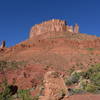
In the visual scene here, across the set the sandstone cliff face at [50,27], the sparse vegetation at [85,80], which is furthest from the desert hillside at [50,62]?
the sandstone cliff face at [50,27]

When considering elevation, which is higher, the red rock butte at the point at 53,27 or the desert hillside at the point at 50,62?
the red rock butte at the point at 53,27

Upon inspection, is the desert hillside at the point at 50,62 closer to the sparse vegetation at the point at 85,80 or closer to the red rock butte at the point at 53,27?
the sparse vegetation at the point at 85,80

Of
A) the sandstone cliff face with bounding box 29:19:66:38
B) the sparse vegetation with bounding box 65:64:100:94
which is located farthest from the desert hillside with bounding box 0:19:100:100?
the sandstone cliff face with bounding box 29:19:66:38

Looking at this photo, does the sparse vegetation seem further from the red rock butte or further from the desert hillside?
the red rock butte

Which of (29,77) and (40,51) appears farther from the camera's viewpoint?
(40,51)

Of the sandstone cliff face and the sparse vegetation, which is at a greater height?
the sandstone cliff face

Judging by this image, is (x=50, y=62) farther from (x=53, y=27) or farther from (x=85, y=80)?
(x=53, y=27)

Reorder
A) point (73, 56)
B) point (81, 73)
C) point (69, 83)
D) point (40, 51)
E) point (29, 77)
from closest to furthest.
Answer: point (69, 83)
point (81, 73)
point (29, 77)
point (73, 56)
point (40, 51)

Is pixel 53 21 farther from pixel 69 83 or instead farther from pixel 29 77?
pixel 69 83

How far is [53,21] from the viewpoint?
69.0 metres

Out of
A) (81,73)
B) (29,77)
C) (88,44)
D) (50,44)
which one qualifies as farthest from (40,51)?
(81,73)

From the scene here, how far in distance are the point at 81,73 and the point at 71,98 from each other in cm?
790

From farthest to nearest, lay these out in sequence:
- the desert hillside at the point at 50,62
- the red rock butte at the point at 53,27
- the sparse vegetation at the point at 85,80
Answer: the red rock butte at the point at 53,27
the desert hillside at the point at 50,62
the sparse vegetation at the point at 85,80

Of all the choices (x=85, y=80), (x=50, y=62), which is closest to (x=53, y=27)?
(x=50, y=62)
